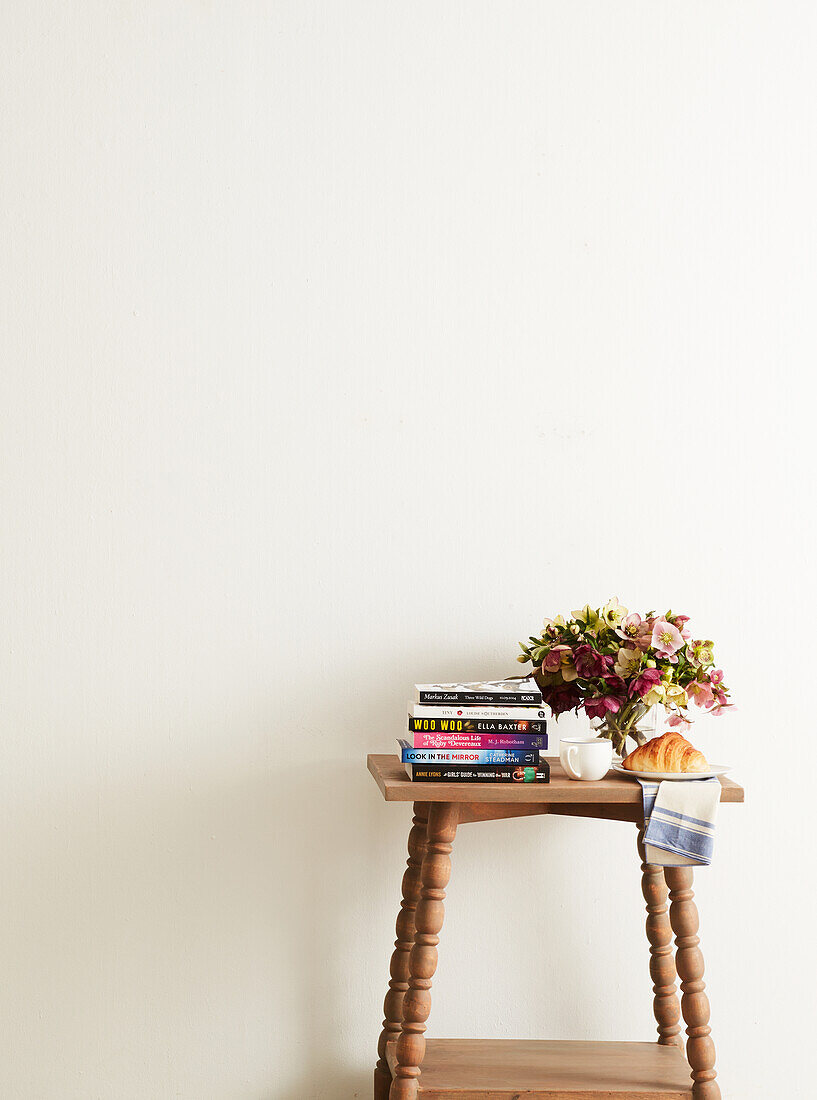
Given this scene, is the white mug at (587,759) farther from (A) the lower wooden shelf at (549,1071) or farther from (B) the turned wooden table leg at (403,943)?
(A) the lower wooden shelf at (549,1071)

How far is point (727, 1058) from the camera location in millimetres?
1820

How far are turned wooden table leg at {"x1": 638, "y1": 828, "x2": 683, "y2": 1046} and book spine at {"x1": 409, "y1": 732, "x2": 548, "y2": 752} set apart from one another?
341mm

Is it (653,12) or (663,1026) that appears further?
(653,12)

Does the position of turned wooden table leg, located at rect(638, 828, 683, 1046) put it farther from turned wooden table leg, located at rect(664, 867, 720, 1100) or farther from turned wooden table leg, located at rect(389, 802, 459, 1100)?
turned wooden table leg, located at rect(389, 802, 459, 1100)

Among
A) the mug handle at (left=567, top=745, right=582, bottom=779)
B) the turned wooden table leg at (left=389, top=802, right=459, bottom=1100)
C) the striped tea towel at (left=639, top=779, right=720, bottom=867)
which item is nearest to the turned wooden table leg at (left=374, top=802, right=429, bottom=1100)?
the turned wooden table leg at (left=389, top=802, right=459, bottom=1100)

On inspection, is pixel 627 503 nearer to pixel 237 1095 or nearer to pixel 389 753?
pixel 389 753

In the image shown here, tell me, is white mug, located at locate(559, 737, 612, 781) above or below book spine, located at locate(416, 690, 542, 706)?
below

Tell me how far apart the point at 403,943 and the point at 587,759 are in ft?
1.42

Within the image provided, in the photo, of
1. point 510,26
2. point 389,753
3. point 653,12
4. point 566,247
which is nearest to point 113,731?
point 389,753

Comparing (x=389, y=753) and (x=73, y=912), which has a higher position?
(x=389, y=753)

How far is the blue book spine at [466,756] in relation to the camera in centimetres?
151

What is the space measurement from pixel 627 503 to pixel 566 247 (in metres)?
0.45

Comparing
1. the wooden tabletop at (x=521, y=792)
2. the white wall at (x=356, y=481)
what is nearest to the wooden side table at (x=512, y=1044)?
the wooden tabletop at (x=521, y=792)

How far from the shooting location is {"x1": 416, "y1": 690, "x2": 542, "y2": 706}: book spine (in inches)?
60.8
